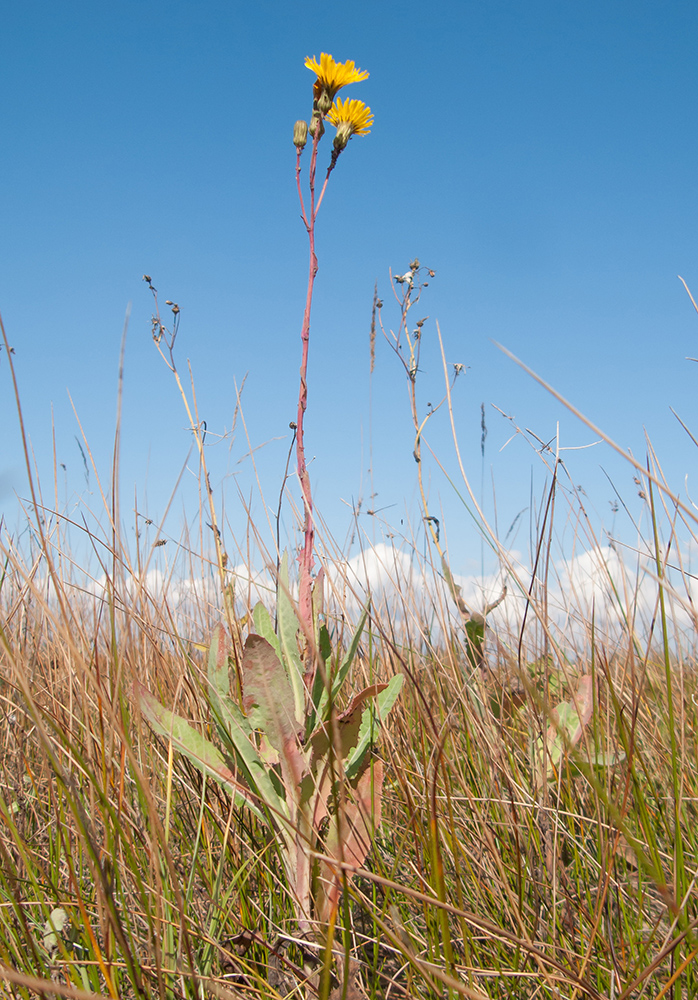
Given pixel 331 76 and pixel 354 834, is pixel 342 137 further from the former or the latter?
pixel 354 834

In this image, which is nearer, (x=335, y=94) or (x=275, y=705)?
(x=275, y=705)

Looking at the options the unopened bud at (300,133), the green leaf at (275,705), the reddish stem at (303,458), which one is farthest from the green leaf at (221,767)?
the unopened bud at (300,133)

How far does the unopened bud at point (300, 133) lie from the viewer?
3.92ft

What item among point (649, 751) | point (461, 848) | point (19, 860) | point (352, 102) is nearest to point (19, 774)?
point (19, 860)

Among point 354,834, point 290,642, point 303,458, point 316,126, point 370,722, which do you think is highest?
point 316,126

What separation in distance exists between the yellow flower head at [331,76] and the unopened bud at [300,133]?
51 millimetres

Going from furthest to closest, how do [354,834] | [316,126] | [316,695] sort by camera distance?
[316,126], [316,695], [354,834]

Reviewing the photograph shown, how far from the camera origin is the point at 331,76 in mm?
1203

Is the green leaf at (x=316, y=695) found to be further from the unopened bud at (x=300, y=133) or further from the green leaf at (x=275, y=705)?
the unopened bud at (x=300, y=133)

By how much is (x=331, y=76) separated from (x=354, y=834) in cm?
131

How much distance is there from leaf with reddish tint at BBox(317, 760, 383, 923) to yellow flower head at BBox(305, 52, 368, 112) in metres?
1.19

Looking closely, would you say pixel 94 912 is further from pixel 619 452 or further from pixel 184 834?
pixel 619 452

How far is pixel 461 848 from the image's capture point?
995mm

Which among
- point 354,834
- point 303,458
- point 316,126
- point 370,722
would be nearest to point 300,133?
point 316,126
